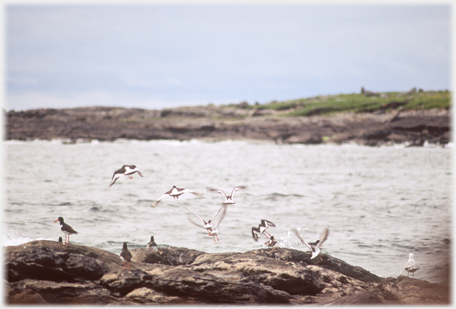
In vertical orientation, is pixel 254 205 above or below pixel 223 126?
below

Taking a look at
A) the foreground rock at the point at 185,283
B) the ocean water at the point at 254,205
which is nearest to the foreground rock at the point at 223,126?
the ocean water at the point at 254,205

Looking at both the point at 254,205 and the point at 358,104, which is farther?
the point at 358,104

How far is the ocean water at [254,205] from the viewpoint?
12.2m

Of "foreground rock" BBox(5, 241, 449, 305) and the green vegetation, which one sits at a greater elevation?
the green vegetation

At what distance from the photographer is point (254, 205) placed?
1911 cm

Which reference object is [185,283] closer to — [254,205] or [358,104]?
[254,205]

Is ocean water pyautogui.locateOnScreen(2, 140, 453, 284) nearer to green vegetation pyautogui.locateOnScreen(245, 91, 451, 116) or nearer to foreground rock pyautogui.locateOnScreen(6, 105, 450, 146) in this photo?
foreground rock pyautogui.locateOnScreen(6, 105, 450, 146)

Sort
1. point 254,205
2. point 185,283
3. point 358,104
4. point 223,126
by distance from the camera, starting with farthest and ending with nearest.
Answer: point 358,104, point 223,126, point 254,205, point 185,283

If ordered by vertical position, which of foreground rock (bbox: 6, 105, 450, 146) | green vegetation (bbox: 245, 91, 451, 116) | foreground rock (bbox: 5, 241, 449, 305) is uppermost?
green vegetation (bbox: 245, 91, 451, 116)

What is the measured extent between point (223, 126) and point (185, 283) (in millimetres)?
60241

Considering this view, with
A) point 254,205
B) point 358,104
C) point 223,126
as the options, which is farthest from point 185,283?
point 358,104

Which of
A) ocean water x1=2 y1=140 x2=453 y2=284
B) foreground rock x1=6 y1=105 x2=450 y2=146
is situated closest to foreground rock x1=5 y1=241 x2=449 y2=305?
ocean water x1=2 y1=140 x2=453 y2=284

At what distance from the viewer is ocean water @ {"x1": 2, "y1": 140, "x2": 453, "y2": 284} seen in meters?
12.2

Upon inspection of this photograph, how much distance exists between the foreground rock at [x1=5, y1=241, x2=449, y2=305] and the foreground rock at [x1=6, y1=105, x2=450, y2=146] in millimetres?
A: 51014
